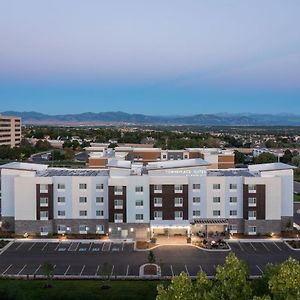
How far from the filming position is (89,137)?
140 metres

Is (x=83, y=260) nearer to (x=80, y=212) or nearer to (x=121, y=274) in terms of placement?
(x=121, y=274)

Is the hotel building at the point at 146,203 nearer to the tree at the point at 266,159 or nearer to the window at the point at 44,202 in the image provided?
the window at the point at 44,202

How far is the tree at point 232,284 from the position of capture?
18.3 m

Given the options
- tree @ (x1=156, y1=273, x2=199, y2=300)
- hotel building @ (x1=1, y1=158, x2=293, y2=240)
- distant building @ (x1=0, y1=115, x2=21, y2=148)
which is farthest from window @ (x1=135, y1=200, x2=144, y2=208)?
distant building @ (x1=0, y1=115, x2=21, y2=148)

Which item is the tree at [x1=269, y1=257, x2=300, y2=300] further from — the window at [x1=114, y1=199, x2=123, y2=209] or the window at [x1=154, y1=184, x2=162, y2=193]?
the window at [x1=114, y1=199, x2=123, y2=209]

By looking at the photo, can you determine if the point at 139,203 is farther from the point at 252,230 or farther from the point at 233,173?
the point at 233,173

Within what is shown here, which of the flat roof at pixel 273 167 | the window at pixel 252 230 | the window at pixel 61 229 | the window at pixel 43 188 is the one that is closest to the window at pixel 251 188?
the window at pixel 252 230

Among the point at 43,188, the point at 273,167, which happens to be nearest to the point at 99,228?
the point at 43,188

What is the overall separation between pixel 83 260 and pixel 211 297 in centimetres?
1680

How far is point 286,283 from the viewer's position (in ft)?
57.8

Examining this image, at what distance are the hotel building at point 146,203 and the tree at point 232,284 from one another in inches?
775

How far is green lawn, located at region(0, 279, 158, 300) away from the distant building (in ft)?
286

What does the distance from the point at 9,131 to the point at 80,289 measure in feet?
306

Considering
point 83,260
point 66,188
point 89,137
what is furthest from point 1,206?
point 89,137
